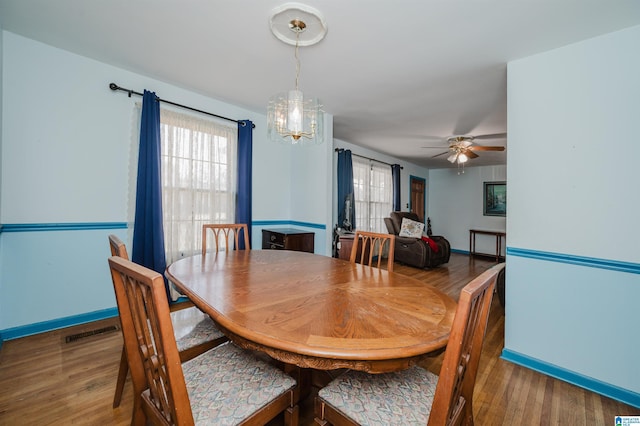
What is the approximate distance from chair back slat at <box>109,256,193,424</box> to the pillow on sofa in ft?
15.7

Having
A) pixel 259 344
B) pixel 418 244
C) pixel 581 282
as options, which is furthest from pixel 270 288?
pixel 418 244

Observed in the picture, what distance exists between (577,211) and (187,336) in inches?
106

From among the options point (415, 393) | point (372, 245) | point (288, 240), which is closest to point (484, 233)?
point (288, 240)

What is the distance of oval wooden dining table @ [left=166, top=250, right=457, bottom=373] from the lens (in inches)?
30.0

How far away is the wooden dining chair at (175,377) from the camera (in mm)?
698

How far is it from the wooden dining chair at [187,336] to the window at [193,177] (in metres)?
1.45

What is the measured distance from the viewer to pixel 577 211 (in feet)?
5.87

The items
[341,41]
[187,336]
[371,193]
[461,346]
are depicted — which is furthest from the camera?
[371,193]

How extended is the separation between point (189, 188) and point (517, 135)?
324cm

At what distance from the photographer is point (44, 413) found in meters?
1.33

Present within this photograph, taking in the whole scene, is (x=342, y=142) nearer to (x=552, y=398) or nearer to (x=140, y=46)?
(x=140, y=46)

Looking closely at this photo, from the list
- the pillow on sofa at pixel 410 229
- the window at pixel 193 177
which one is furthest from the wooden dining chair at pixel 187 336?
the pillow on sofa at pixel 410 229

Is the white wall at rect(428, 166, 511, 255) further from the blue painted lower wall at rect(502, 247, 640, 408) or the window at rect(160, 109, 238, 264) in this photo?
the window at rect(160, 109, 238, 264)

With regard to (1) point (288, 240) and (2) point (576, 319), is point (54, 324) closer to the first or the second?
(1) point (288, 240)
